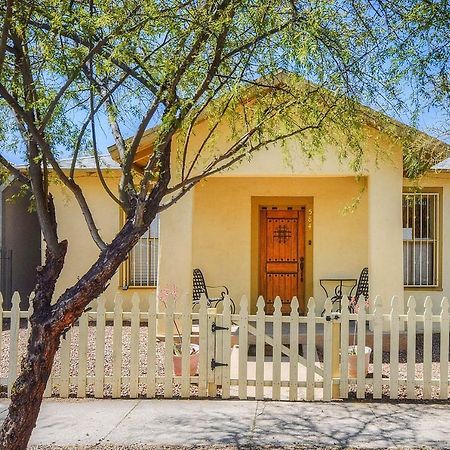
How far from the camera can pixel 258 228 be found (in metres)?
13.3

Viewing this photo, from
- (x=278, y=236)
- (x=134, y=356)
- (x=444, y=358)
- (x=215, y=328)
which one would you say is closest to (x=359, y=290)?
(x=278, y=236)

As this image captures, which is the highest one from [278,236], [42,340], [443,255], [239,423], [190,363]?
[278,236]

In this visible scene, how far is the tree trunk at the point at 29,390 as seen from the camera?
4.14 m

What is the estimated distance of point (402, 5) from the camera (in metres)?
5.08

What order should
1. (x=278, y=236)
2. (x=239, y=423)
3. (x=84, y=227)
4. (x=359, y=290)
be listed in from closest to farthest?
1. (x=239, y=423)
2. (x=359, y=290)
3. (x=84, y=227)
4. (x=278, y=236)

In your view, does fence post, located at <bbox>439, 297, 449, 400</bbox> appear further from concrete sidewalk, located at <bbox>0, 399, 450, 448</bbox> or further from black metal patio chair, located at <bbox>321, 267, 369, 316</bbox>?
black metal patio chair, located at <bbox>321, 267, 369, 316</bbox>

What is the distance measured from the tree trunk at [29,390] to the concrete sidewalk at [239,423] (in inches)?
48.8

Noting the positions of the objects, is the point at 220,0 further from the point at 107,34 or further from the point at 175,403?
the point at 175,403

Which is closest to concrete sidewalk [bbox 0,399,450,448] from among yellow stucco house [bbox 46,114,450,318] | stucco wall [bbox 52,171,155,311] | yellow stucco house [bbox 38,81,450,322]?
yellow stucco house [bbox 38,81,450,322]

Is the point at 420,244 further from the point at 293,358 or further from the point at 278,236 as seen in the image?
the point at 293,358

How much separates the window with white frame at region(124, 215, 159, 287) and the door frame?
7.48 feet

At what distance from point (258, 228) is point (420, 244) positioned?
12.0ft

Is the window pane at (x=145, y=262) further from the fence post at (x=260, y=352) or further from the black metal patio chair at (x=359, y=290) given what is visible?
the fence post at (x=260, y=352)

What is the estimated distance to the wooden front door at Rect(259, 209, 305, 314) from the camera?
13.3 m
